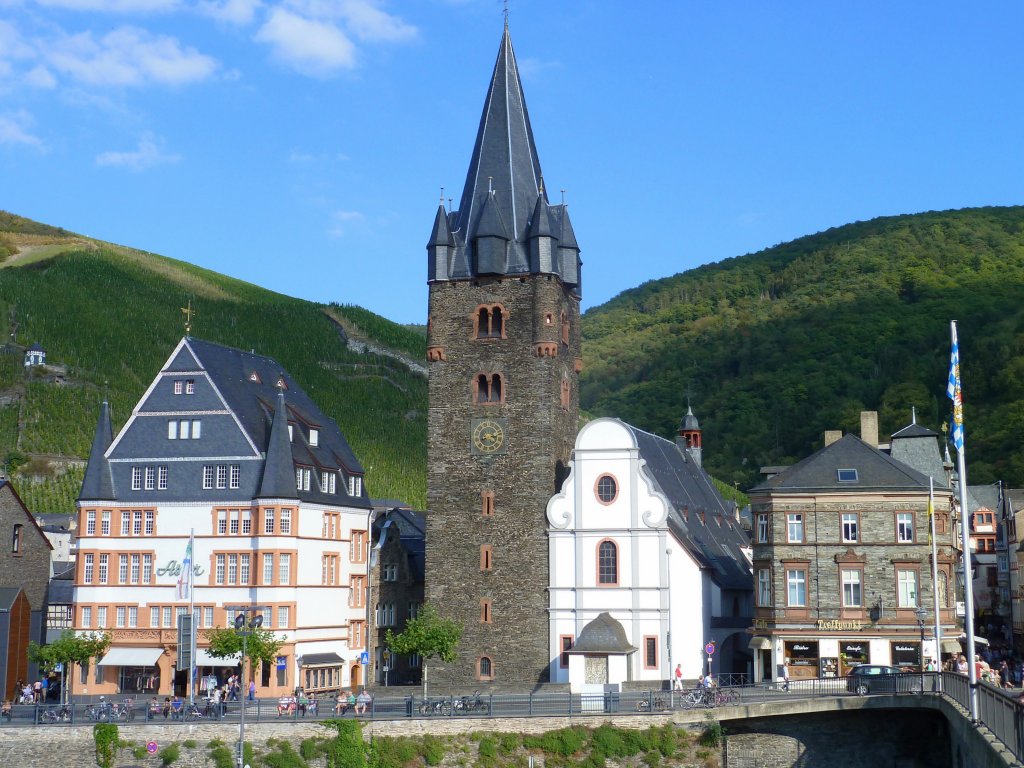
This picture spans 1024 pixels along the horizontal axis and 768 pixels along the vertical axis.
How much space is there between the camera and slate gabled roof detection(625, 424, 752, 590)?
64.8 m

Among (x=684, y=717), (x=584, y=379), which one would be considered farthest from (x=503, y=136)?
(x=584, y=379)

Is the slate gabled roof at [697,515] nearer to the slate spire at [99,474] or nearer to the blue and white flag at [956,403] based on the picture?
the slate spire at [99,474]

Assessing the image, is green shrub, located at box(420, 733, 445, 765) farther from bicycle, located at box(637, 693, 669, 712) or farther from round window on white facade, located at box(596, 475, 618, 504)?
round window on white facade, located at box(596, 475, 618, 504)

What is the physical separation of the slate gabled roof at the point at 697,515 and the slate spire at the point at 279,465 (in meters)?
Result: 15.5

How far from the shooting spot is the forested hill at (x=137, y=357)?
110 metres

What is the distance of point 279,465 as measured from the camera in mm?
62438

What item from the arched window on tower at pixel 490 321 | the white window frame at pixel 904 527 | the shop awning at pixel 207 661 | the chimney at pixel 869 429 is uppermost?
the arched window on tower at pixel 490 321

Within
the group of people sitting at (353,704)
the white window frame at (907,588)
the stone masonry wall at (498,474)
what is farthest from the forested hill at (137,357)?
the white window frame at (907,588)

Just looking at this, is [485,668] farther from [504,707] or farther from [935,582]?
[935,582]

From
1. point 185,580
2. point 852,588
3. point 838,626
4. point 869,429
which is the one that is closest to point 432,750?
point 185,580

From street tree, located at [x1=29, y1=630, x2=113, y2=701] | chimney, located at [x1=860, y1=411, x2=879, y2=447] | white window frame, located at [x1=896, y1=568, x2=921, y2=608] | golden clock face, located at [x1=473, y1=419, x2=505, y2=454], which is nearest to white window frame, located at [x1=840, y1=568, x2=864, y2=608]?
white window frame, located at [x1=896, y1=568, x2=921, y2=608]

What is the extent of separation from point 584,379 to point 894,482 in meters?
97.3

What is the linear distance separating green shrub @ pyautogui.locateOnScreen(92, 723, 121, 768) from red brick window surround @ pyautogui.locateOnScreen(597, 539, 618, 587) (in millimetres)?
23372

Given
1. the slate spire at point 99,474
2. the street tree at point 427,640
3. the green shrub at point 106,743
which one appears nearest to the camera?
the green shrub at point 106,743
